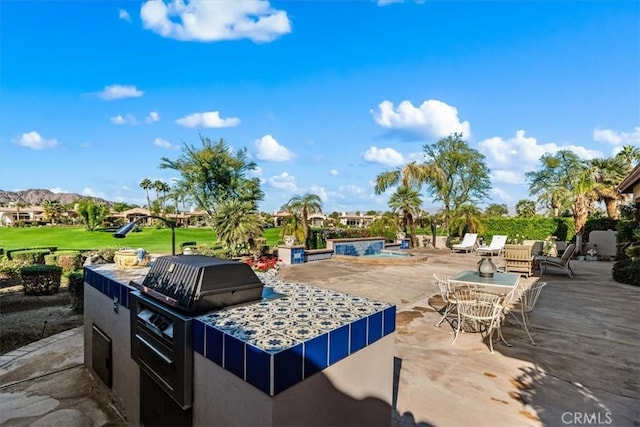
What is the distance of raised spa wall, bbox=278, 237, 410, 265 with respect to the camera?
12.4m

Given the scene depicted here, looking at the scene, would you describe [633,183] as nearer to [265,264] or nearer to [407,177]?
[265,264]

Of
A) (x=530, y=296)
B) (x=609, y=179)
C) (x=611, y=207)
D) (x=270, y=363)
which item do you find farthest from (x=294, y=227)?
(x=609, y=179)

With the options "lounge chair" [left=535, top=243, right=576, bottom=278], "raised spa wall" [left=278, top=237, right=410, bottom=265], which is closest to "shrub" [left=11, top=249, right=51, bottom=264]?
"raised spa wall" [left=278, top=237, right=410, bottom=265]

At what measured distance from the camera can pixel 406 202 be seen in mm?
18922

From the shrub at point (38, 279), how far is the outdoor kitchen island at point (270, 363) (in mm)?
8836

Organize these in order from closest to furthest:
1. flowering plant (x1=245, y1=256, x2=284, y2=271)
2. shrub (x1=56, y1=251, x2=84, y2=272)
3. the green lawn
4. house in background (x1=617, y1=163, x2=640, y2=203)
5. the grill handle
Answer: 1. the grill handle
2. house in background (x1=617, y1=163, x2=640, y2=203)
3. flowering plant (x1=245, y1=256, x2=284, y2=271)
4. shrub (x1=56, y1=251, x2=84, y2=272)
5. the green lawn

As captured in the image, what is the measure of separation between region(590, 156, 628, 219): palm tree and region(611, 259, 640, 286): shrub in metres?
8.98

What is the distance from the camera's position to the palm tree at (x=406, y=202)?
62.0ft

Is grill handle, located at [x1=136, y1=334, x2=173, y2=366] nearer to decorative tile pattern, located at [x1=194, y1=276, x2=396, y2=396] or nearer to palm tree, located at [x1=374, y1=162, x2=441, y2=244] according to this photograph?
decorative tile pattern, located at [x1=194, y1=276, x2=396, y2=396]

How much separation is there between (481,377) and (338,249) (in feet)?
37.3

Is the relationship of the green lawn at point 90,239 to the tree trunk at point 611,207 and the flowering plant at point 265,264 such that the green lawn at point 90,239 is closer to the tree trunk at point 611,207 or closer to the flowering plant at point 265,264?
the flowering plant at point 265,264

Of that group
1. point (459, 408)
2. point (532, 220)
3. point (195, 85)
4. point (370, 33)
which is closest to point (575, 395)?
point (459, 408)

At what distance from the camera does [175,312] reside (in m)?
2.04

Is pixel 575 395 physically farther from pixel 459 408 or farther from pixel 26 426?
pixel 26 426
